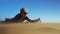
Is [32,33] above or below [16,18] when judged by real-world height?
below

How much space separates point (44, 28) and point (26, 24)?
12cm

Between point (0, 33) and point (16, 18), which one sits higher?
point (16, 18)

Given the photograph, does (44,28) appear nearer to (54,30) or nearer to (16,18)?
(54,30)

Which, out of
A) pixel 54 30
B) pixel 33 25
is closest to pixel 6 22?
pixel 33 25

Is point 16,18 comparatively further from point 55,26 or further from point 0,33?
point 55,26

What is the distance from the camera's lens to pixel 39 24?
45.4 inches

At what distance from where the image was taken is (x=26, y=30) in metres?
1.12

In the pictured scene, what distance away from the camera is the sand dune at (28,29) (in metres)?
1.10

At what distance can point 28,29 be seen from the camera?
3.67 ft

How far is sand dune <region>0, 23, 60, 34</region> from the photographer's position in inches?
43.5

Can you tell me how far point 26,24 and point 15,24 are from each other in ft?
0.23

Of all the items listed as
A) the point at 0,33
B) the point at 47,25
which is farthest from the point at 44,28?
the point at 0,33

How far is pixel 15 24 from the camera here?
1.11m

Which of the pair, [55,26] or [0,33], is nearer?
[0,33]
